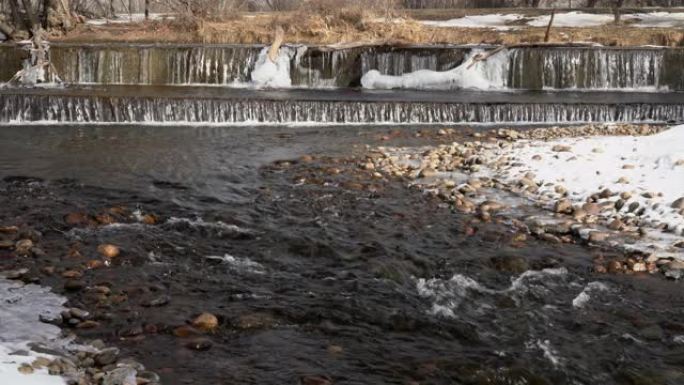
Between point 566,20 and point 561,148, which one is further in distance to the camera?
point 566,20

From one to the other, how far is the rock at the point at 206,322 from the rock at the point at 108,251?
166cm

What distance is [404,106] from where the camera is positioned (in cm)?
1550

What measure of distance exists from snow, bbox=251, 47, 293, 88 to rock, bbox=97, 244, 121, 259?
13.5 m

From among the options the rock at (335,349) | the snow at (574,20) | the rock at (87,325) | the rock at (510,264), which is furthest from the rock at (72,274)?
the snow at (574,20)

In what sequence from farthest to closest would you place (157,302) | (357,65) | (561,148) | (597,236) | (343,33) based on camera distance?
(343,33), (357,65), (561,148), (597,236), (157,302)

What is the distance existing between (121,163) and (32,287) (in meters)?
5.45

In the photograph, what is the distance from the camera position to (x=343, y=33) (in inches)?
932

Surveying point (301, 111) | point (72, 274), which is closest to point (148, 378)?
point (72, 274)

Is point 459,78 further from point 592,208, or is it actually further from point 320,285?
point 320,285

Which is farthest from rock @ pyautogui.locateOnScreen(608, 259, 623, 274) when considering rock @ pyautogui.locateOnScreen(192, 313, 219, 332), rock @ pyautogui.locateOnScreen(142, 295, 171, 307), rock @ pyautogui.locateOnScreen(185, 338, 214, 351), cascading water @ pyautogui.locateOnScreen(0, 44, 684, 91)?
cascading water @ pyautogui.locateOnScreen(0, 44, 684, 91)

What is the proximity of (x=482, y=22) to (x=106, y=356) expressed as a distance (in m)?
27.3

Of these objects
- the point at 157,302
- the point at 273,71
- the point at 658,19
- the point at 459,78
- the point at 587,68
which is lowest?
the point at 157,302

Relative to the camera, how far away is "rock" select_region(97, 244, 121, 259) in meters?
6.59

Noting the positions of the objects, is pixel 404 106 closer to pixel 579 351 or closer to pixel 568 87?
pixel 568 87
